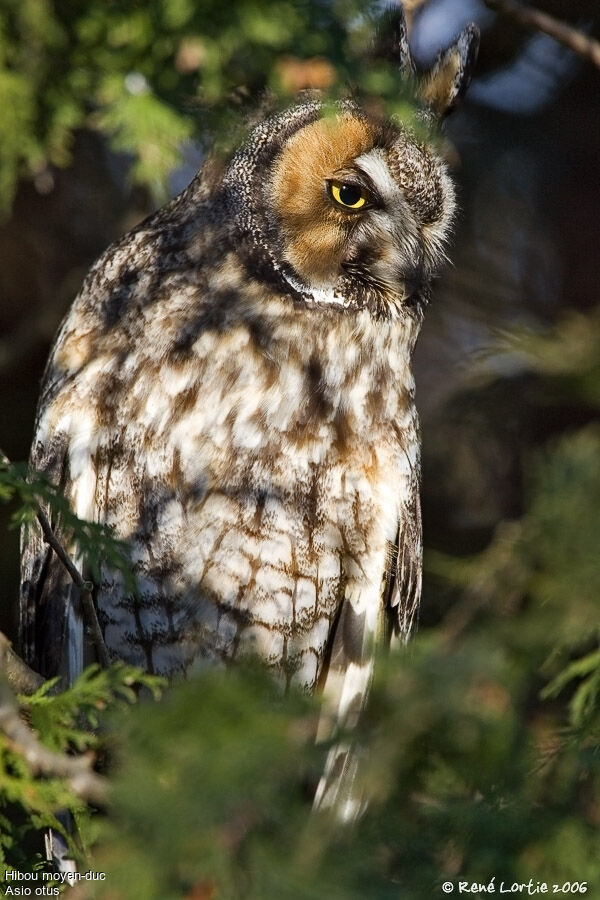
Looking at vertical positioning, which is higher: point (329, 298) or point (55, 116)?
point (55, 116)

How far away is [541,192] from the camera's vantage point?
157 inches

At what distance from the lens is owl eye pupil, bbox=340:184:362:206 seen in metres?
2.23

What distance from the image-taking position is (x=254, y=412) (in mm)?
2172

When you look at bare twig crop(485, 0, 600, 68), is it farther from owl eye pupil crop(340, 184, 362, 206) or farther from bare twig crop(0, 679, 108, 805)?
bare twig crop(0, 679, 108, 805)

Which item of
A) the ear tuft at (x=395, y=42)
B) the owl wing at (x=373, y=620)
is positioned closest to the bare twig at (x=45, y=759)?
the owl wing at (x=373, y=620)

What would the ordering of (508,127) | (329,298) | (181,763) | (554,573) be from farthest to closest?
1. (508,127)
2. (329,298)
3. (554,573)
4. (181,763)

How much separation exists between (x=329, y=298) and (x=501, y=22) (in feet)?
5.63

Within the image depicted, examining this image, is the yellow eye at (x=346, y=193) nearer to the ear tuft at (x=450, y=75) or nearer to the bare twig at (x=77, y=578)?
the ear tuft at (x=450, y=75)

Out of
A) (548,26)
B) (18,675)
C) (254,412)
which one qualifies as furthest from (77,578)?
(548,26)

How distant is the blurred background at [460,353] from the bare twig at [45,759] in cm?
18

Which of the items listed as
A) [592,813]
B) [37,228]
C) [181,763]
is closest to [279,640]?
[592,813]

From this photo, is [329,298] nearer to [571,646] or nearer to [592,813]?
[571,646]

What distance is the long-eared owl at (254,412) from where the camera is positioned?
214 centimetres

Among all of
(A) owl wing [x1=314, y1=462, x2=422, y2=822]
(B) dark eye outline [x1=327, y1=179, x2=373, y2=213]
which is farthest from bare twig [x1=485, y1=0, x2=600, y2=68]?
(A) owl wing [x1=314, y1=462, x2=422, y2=822]
